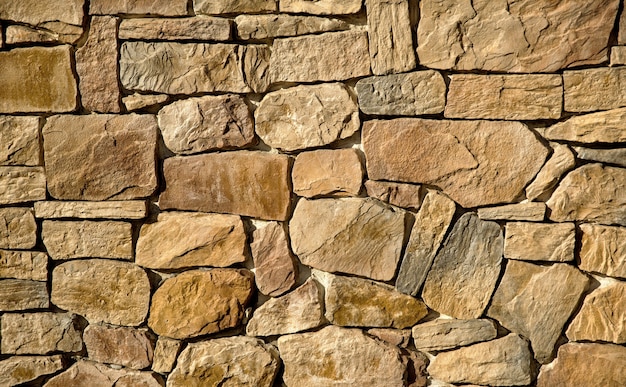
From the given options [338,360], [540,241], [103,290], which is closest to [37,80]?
[103,290]

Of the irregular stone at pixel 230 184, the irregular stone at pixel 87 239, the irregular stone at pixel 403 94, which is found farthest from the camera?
the irregular stone at pixel 87 239

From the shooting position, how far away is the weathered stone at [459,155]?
6.93 ft

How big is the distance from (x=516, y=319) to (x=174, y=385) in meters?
1.24

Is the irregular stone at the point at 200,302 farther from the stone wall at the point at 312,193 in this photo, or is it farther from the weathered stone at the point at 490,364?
the weathered stone at the point at 490,364

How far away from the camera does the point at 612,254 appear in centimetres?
207

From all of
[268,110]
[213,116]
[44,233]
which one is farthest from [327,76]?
[44,233]

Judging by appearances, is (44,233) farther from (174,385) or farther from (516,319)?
(516,319)

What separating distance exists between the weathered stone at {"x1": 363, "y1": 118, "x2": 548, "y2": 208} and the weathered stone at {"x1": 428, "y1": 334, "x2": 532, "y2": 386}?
18.9 inches

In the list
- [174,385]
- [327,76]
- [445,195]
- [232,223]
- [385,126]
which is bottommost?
[174,385]

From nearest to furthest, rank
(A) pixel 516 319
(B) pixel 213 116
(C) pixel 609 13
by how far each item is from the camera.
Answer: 1. (C) pixel 609 13
2. (A) pixel 516 319
3. (B) pixel 213 116

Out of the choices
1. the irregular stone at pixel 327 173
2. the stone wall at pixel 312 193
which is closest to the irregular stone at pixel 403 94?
the stone wall at pixel 312 193

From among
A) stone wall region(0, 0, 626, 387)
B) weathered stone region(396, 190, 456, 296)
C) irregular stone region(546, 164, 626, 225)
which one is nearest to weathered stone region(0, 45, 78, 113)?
stone wall region(0, 0, 626, 387)

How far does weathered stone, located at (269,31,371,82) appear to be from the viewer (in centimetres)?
220

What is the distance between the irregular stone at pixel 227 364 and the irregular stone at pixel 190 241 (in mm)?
295
